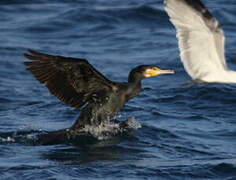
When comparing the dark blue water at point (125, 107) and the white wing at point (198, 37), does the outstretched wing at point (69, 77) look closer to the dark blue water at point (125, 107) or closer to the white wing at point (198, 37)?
the dark blue water at point (125, 107)

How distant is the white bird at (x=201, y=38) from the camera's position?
31.0 feet

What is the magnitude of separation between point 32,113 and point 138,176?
3672 mm

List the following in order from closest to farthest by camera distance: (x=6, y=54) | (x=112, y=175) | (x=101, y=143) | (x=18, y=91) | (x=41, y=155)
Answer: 1. (x=112, y=175)
2. (x=41, y=155)
3. (x=101, y=143)
4. (x=18, y=91)
5. (x=6, y=54)

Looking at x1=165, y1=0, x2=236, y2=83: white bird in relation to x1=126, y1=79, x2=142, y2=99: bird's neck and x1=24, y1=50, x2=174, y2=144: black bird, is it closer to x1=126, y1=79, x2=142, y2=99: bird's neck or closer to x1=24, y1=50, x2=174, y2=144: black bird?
x1=24, y1=50, x2=174, y2=144: black bird

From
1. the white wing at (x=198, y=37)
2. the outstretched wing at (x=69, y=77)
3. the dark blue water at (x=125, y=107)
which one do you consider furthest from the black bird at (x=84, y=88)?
the white wing at (x=198, y=37)

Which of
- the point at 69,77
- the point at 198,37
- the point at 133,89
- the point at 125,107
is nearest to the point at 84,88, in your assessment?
the point at 69,77

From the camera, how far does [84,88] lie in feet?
33.6

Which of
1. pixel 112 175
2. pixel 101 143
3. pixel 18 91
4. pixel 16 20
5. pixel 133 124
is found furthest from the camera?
pixel 16 20

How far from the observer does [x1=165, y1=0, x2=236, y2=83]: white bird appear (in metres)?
9.45

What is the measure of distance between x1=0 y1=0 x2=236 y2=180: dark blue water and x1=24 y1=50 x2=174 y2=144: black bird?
0.31 meters

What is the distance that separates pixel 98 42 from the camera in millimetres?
16594

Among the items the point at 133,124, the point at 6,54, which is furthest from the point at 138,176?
the point at 6,54

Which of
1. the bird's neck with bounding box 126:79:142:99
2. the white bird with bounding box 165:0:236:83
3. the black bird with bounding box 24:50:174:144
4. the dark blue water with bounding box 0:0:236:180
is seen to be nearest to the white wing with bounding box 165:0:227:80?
the white bird with bounding box 165:0:236:83

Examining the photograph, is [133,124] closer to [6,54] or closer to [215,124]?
[215,124]
